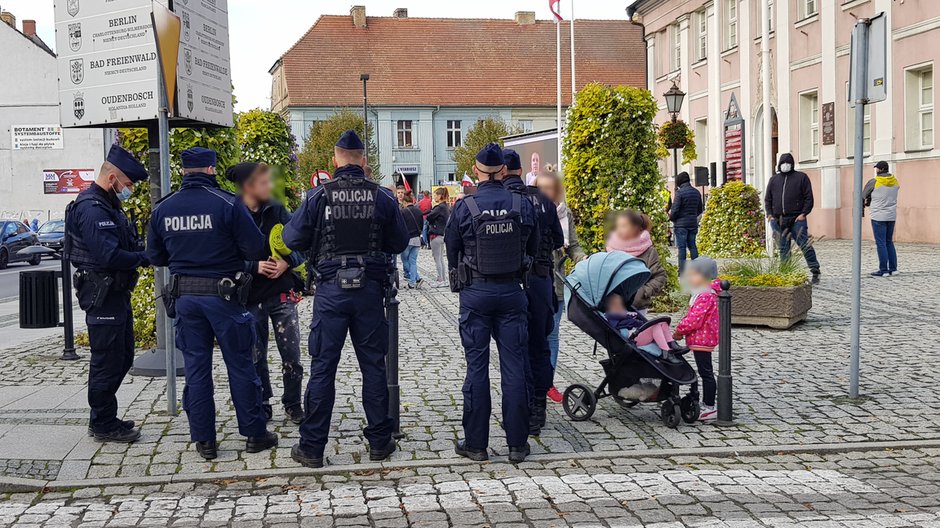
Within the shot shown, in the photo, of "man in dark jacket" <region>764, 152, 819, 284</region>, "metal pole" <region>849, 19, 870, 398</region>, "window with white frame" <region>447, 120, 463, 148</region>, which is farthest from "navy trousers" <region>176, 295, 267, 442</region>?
"window with white frame" <region>447, 120, 463, 148</region>

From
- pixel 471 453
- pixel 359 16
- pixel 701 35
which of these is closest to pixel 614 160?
pixel 471 453

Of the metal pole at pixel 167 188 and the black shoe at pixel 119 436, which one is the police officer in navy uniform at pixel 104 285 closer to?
the black shoe at pixel 119 436

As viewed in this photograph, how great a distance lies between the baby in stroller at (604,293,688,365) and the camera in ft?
23.5

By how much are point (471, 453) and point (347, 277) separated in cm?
133

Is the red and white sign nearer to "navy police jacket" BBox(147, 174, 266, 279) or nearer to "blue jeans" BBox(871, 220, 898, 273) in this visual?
"blue jeans" BBox(871, 220, 898, 273)

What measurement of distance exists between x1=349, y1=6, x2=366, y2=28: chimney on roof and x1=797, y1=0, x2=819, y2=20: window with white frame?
1666 inches

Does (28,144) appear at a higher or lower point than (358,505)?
higher

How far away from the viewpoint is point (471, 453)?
6371 millimetres

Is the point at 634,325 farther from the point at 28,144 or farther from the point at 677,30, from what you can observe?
the point at 28,144

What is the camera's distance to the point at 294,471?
6.11 meters

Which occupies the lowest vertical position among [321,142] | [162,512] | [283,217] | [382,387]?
[162,512]

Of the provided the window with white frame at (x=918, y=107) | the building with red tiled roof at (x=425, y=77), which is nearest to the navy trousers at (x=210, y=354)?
the window with white frame at (x=918, y=107)

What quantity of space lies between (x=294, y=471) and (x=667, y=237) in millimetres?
8858

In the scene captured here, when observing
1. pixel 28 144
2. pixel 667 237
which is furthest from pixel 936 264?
pixel 28 144
